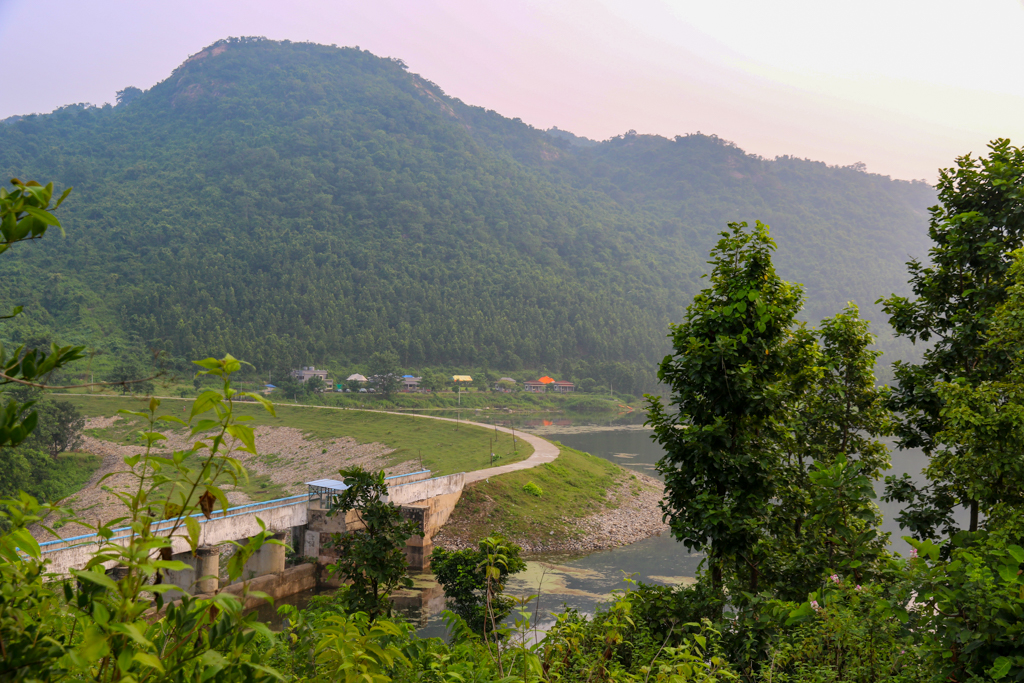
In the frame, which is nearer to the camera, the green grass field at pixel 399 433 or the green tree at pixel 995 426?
the green tree at pixel 995 426

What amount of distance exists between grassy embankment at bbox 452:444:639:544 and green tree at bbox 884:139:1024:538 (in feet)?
70.7

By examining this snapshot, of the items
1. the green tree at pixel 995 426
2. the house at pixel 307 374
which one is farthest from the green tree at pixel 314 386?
the green tree at pixel 995 426

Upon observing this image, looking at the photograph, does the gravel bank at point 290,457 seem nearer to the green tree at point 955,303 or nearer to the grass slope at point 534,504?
the grass slope at point 534,504

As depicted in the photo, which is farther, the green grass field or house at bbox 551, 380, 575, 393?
house at bbox 551, 380, 575, 393

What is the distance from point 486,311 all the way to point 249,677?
11897 cm

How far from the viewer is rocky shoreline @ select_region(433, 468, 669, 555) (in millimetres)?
27828

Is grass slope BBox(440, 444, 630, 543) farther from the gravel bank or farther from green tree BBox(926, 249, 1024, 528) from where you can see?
green tree BBox(926, 249, 1024, 528)

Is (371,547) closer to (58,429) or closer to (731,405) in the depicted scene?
(731,405)

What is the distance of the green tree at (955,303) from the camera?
22.7 feet

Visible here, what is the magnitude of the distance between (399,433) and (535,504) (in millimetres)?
21487

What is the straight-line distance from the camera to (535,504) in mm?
31000

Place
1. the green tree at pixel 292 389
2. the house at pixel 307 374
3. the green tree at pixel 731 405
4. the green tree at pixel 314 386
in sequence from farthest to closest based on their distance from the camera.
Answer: the house at pixel 307 374
the green tree at pixel 314 386
the green tree at pixel 292 389
the green tree at pixel 731 405

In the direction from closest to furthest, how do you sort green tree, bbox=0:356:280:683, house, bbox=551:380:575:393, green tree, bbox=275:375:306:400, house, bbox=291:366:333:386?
green tree, bbox=0:356:280:683
green tree, bbox=275:375:306:400
house, bbox=291:366:333:386
house, bbox=551:380:575:393

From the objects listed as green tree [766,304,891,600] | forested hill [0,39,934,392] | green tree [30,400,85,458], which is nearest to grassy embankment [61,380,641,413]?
forested hill [0,39,934,392]
